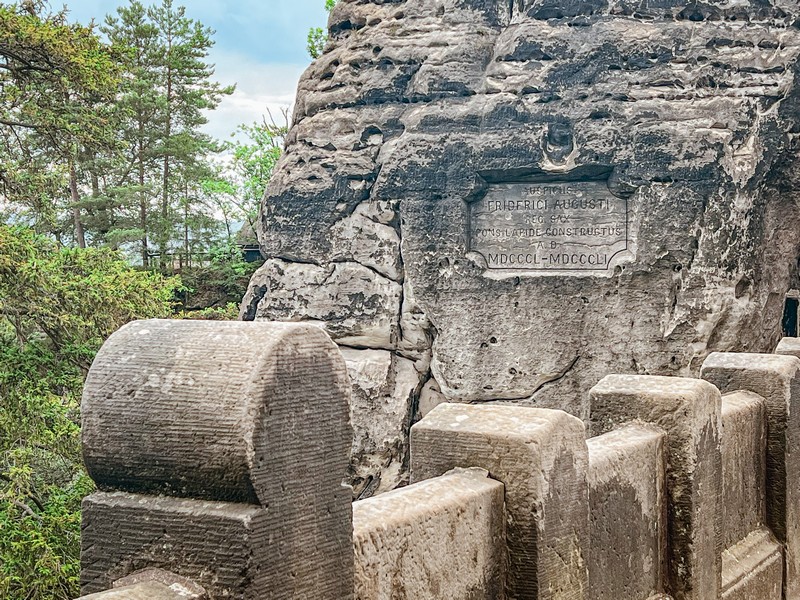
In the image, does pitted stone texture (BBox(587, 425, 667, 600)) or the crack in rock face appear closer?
pitted stone texture (BBox(587, 425, 667, 600))

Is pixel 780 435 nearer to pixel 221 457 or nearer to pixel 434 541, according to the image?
pixel 434 541

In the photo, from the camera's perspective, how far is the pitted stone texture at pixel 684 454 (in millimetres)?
4242

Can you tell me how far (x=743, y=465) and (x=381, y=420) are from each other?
5.76 metres

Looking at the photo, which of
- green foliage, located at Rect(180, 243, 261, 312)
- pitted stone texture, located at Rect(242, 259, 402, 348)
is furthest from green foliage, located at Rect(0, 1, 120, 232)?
green foliage, located at Rect(180, 243, 261, 312)

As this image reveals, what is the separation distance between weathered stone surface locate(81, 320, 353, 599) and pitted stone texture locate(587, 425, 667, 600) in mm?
1596

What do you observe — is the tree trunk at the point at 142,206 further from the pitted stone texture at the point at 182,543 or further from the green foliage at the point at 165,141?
the pitted stone texture at the point at 182,543

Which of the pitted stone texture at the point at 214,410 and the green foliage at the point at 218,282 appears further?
the green foliage at the point at 218,282

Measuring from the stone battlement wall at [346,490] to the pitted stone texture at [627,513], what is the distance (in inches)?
0.4

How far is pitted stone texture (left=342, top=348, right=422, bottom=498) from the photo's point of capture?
10.5 metres

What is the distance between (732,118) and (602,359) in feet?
8.81

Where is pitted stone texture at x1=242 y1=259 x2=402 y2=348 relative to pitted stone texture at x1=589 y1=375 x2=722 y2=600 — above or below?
above

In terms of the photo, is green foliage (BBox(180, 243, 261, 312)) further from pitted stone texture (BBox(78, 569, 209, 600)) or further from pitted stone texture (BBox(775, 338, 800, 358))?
pitted stone texture (BBox(78, 569, 209, 600))

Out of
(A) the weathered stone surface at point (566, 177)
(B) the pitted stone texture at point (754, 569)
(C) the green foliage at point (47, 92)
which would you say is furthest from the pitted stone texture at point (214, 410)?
(C) the green foliage at point (47, 92)

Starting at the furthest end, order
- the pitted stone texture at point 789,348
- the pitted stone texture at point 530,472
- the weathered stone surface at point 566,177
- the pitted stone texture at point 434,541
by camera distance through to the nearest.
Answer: the weathered stone surface at point 566,177 < the pitted stone texture at point 789,348 < the pitted stone texture at point 530,472 < the pitted stone texture at point 434,541
